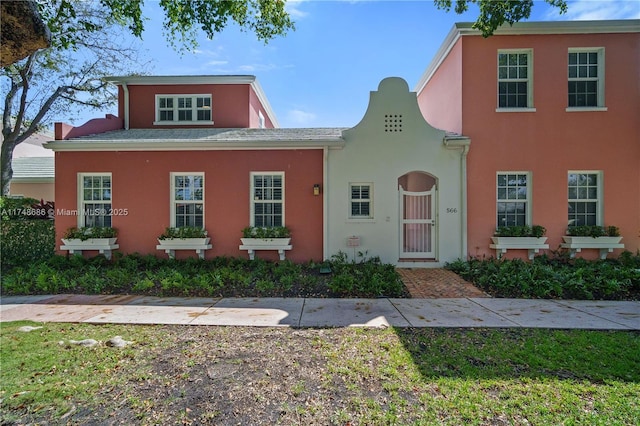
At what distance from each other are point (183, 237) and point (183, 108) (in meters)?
5.81

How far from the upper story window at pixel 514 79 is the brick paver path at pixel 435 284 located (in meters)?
5.33

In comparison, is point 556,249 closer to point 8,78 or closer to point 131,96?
point 131,96

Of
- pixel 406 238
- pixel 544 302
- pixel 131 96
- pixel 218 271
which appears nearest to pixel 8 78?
pixel 131 96

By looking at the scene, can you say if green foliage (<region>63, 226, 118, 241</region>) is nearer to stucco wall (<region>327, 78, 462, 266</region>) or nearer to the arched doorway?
stucco wall (<region>327, 78, 462, 266</region>)

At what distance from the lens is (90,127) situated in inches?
402

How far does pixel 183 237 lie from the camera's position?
8.65 meters

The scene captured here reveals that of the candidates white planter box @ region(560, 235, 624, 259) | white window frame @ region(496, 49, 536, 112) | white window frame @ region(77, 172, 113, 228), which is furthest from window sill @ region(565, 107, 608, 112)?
white window frame @ region(77, 172, 113, 228)

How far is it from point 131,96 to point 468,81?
468 inches

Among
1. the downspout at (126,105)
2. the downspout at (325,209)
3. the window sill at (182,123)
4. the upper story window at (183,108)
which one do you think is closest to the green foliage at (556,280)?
the downspout at (325,209)

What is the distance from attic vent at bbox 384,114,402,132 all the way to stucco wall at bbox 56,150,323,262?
7.08ft

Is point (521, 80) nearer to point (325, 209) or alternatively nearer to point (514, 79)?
point (514, 79)

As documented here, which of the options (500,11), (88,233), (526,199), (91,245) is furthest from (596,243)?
(88,233)

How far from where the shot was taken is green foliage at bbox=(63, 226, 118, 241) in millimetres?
8680

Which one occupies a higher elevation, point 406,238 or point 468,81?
point 468,81
